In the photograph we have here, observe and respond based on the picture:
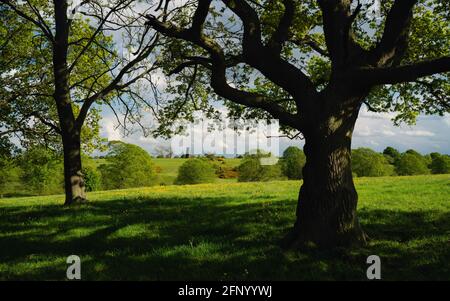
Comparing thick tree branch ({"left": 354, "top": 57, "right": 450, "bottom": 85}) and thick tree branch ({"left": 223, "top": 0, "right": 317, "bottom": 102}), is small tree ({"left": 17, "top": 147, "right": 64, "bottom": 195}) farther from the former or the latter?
thick tree branch ({"left": 354, "top": 57, "right": 450, "bottom": 85})

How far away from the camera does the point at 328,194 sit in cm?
971

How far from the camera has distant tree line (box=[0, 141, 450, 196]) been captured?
81.2 metres

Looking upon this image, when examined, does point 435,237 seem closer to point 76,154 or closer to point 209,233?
point 209,233

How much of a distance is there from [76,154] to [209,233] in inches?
394

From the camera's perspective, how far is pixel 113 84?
1925 centimetres

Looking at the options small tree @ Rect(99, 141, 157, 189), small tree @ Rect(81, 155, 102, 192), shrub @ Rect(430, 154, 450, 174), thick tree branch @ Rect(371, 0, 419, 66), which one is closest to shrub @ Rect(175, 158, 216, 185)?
small tree @ Rect(99, 141, 157, 189)

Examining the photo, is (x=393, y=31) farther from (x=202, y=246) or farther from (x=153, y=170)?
(x=153, y=170)

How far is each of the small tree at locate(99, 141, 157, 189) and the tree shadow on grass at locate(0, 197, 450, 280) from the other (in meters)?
69.2

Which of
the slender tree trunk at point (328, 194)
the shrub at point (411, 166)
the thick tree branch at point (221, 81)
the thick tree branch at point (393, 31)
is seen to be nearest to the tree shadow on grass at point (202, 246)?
the slender tree trunk at point (328, 194)

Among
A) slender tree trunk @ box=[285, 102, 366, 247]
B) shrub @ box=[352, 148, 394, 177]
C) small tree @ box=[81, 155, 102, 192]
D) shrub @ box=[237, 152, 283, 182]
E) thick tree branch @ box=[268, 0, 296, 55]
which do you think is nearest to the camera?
slender tree trunk @ box=[285, 102, 366, 247]

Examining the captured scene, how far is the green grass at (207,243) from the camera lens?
821 centimetres

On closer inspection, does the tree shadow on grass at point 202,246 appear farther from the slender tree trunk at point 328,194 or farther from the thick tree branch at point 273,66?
the thick tree branch at point 273,66

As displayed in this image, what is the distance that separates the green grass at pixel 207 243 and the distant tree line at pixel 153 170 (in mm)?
55281
